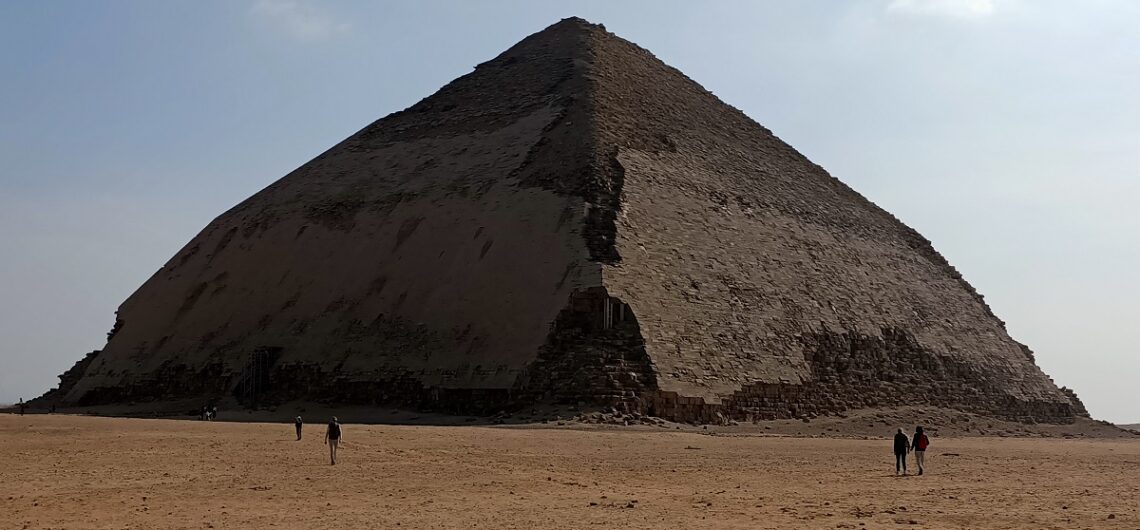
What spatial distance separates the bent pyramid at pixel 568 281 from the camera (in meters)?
29.2

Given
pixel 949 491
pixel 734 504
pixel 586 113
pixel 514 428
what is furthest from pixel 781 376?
pixel 734 504

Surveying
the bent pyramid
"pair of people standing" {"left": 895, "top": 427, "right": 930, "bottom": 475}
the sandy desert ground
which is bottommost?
the sandy desert ground

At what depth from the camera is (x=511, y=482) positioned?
15.5m

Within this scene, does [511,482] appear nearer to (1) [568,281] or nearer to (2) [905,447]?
(2) [905,447]

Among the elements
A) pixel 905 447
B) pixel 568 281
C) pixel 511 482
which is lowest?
pixel 511 482

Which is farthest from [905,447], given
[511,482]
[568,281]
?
[568,281]

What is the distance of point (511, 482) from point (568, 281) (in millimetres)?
14335

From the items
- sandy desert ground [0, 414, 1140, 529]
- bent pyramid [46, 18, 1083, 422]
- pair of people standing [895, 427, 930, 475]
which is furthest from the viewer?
→ bent pyramid [46, 18, 1083, 422]

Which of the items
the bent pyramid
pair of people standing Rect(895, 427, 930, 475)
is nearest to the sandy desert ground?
pair of people standing Rect(895, 427, 930, 475)

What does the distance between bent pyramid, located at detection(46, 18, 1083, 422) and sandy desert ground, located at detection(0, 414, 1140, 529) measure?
15.1 ft

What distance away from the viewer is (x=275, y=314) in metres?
36.1

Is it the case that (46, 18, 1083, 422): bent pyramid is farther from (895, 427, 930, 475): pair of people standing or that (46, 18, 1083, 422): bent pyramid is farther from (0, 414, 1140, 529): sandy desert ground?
(895, 427, 930, 475): pair of people standing

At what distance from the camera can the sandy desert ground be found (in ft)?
39.0

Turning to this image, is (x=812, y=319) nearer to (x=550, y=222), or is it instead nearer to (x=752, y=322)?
(x=752, y=322)
